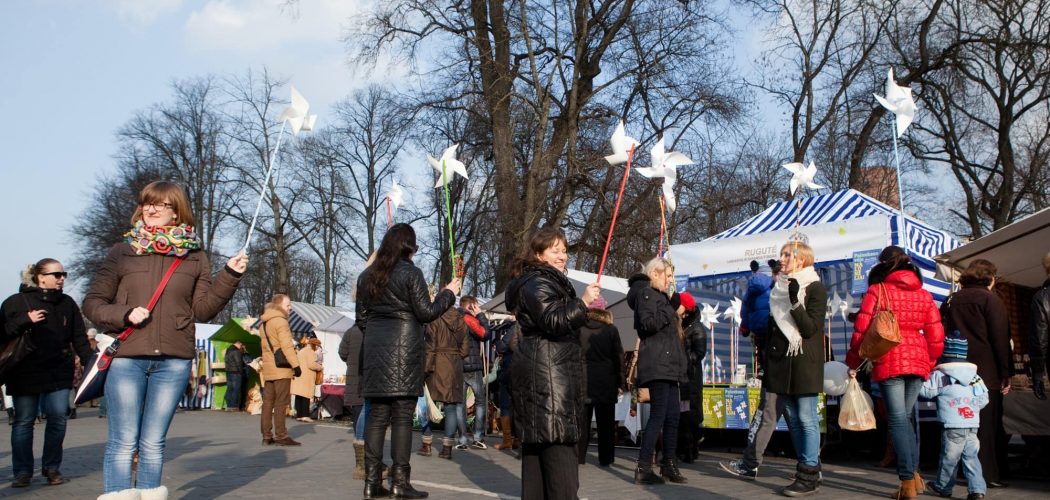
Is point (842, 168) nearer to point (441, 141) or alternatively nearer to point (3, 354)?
point (441, 141)

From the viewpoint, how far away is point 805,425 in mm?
6965

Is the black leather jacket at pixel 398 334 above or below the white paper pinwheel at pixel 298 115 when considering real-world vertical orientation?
below

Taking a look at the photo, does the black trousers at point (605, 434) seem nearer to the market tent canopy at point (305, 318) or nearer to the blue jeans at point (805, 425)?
the blue jeans at point (805, 425)

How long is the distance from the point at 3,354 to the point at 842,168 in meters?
28.7

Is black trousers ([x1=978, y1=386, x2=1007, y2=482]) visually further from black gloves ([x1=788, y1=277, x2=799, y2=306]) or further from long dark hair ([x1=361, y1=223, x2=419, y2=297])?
long dark hair ([x1=361, y1=223, x2=419, y2=297])

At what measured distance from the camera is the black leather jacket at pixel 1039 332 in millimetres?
6848

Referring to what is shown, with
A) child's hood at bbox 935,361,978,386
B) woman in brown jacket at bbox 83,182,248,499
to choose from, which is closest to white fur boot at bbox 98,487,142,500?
woman in brown jacket at bbox 83,182,248,499

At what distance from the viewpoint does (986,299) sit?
761 centimetres

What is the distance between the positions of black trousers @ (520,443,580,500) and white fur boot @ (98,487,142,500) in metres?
1.92

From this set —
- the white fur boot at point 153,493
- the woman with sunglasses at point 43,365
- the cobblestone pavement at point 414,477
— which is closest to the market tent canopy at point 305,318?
the cobblestone pavement at point 414,477

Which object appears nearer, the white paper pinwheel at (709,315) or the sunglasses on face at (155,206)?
the sunglasses on face at (155,206)

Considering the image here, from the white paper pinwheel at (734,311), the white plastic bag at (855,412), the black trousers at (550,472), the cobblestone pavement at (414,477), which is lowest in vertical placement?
the cobblestone pavement at (414,477)

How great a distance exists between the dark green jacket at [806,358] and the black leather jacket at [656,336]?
0.97 metres

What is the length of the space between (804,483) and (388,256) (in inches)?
138
